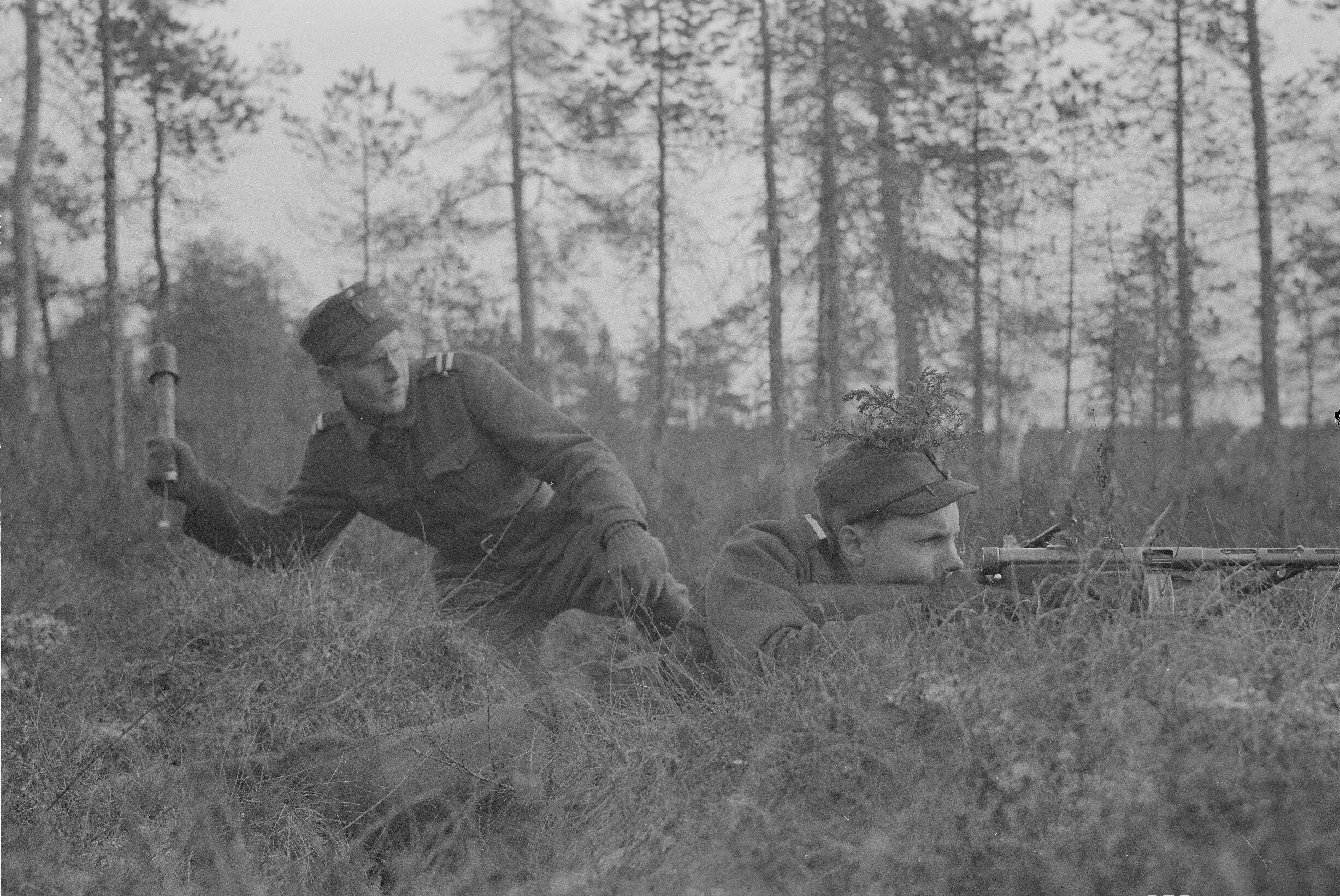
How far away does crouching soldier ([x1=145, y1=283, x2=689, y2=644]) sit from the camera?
18.0ft

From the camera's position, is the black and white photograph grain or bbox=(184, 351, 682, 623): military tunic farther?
bbox=(184, 351, 682, 623): military tunic

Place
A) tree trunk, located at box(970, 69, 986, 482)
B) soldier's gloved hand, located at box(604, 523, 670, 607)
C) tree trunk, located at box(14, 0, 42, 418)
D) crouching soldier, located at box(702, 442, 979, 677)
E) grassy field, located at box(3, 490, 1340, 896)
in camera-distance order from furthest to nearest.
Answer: tree trunk, located at box(970, 69, 986, 482) < tree trunk, located at box(14, 0, 42, 418) < soldier's gloved hand, located at box(604, 523, 670, 607) < crouching soldier, located at box(702, 442, 979, 677) < grassy field, located at box(3, 490, 1340, 896)

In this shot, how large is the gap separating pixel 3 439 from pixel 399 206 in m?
15.4

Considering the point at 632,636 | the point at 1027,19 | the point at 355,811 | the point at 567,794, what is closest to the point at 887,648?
the point at 567,794

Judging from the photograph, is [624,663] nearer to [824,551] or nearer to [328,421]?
[824,551]

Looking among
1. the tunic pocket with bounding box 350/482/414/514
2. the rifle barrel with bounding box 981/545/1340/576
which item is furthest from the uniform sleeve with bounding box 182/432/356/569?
the rifle barrel with bounding box 981/545/1340/576

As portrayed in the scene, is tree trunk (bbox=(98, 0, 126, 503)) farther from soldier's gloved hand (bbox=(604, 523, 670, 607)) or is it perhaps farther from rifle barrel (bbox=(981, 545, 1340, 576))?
rifle barrel (bbox=(981, 545, 1340, 576))

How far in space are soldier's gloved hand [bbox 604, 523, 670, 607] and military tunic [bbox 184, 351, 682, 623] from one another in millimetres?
585

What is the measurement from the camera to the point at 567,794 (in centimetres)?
327

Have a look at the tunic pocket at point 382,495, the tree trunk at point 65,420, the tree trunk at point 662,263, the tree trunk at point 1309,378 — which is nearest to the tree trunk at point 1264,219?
the tree trunk at point 1309,378

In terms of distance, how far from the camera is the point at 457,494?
18.9ft

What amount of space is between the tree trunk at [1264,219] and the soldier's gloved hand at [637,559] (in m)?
14.9

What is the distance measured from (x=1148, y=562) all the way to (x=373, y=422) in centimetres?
361

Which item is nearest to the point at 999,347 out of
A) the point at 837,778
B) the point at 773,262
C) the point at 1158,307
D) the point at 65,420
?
the point at 1158,307
